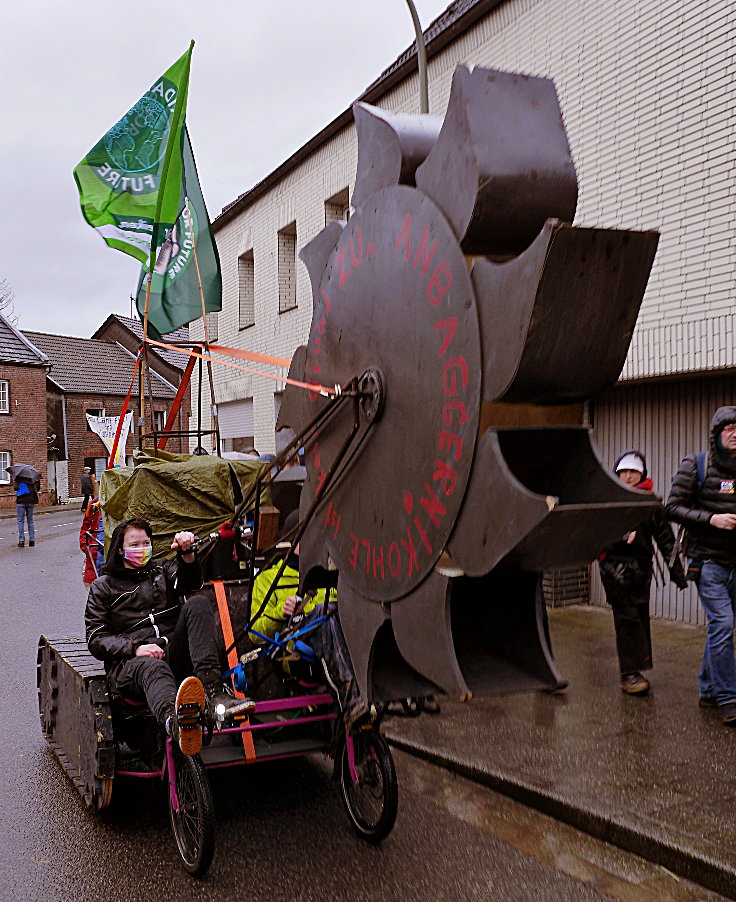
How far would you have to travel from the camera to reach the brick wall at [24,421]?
112 ft

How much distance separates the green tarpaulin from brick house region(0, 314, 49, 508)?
98.6 ft

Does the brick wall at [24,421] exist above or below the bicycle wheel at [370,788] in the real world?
above

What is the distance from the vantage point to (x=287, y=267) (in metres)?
15.3

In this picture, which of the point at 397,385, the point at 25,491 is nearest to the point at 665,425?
the point at 397,385

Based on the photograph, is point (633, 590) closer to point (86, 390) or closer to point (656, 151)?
point (656, 151)

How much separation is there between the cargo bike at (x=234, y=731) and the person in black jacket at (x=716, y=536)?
2.47 meters

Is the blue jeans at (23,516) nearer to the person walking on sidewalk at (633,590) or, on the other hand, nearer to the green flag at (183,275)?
the green flag at (183,275)

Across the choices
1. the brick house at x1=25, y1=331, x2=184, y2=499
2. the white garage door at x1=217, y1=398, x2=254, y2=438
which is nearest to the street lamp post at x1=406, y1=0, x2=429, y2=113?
the white garage door at x1=217, y1=398, x2=254, y2=438

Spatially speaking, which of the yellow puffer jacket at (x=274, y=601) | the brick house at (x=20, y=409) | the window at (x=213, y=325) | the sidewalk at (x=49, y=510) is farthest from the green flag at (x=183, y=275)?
the brick house at (x=20, y=409)

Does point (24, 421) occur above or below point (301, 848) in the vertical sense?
above

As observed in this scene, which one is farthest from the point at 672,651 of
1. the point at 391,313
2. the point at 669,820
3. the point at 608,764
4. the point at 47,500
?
the point at 47,500

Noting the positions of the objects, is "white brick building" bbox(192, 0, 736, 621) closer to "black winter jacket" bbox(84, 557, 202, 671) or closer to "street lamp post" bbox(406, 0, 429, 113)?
"street lamp post" bbox(406, 0, 429, 113)

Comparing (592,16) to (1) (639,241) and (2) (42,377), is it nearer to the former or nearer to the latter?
(1) (639,241)

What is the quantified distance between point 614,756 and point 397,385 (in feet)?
10.9
